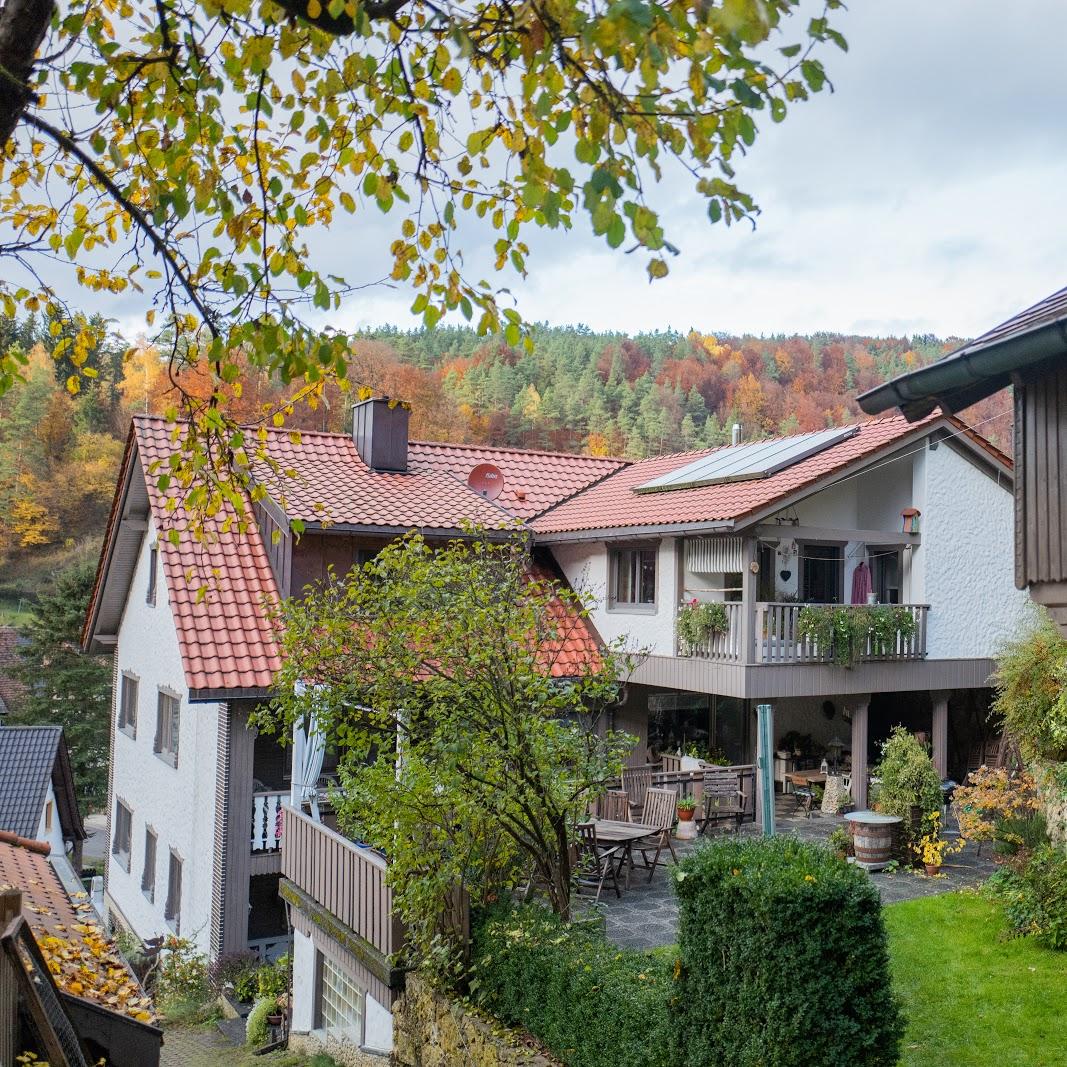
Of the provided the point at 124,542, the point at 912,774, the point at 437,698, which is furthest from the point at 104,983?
the point at 124,542

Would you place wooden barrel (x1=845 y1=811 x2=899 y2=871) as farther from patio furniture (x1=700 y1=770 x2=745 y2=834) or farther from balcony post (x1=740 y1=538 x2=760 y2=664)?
balcony post (x1=740 y1=538 x2=760 y2=664)

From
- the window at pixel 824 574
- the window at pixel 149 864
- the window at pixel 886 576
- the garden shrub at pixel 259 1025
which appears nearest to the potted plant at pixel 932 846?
the window at pixel 824 574

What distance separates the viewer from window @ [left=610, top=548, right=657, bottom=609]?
17844 mm

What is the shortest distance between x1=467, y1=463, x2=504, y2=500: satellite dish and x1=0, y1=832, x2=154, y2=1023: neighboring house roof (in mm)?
9863

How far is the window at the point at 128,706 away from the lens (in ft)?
65.1

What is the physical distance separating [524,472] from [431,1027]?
13.6m

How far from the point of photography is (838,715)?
20.5 metres

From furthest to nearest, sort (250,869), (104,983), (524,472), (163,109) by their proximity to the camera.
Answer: (524,472), (250,869), (104,983), (163,109)

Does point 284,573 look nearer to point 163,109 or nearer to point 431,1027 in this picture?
point 431,1027

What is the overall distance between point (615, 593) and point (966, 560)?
238 inches

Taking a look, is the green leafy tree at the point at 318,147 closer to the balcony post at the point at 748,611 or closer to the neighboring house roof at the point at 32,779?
the balcony post at the point at 748,611

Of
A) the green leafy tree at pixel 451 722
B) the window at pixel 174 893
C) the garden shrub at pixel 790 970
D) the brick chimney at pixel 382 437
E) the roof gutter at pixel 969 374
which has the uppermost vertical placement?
the brick chimney at pixel 382 437

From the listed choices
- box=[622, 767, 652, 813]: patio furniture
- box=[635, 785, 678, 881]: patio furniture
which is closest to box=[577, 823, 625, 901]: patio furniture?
box=[635, 785, 678, 881]: patio furniture

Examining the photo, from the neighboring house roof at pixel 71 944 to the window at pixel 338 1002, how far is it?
2183mm
